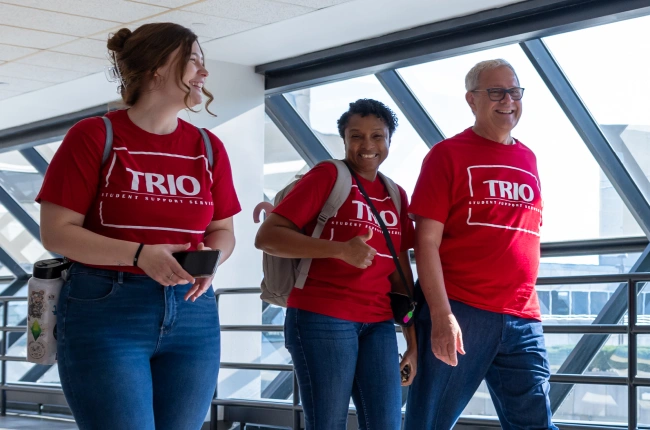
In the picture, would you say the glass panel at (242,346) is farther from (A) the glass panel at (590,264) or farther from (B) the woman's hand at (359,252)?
(B) the woman's hand at (359,252)

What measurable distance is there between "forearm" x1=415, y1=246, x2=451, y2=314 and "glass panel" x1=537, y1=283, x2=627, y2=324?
10.8 ft

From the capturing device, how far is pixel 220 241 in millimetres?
2174

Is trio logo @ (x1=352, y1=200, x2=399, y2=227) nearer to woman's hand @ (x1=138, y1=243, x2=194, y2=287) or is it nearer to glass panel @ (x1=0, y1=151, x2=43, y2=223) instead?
woman's hand @ (x1=138, y1=243, x2=194, y2=287)

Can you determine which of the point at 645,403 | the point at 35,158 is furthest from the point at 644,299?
the point at 35,158

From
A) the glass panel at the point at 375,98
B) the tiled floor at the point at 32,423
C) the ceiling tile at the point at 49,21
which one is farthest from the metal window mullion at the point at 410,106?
the tiled floor at the point at 32,423

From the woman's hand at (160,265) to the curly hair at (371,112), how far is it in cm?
132

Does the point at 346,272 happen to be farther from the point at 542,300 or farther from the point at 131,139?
the point at 542,300

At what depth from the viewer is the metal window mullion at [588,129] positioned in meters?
5.65

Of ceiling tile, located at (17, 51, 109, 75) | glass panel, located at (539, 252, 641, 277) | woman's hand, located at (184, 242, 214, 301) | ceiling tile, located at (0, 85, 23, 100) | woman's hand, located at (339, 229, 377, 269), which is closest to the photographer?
woman's hand, located at (184, 242, 214, 301)

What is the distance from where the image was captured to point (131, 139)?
2.04 meters

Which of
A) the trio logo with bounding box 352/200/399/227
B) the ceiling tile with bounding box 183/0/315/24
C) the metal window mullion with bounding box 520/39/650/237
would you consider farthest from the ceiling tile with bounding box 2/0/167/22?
the trio logo with bounding box 352/200/399/227

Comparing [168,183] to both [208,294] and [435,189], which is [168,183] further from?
[435,189]

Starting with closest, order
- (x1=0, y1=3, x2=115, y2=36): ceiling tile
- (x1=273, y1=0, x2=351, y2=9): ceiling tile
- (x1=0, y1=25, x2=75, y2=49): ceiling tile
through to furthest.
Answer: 1. (x1=273, y1=0, x2=351, y2=9): ceiling tile
2. (x1=0, y1=3, x2=115, y2=36): ceiling tile
3. (x1=0, y1=25, x2=75, y2=49): ceiling tile

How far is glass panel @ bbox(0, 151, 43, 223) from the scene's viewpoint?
31.1 feet
